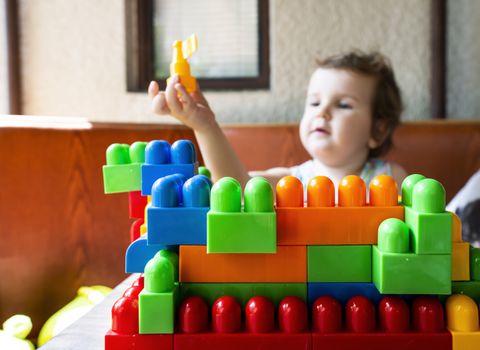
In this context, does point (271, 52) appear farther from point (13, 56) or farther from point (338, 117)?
point (13, 56)

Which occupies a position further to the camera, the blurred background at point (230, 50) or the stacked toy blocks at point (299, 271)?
the blurred background at point (230, 50)

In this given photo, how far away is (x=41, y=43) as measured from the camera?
146 cm

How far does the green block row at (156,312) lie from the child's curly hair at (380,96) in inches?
34.2

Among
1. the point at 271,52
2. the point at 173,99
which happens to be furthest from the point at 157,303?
the point at 271,52

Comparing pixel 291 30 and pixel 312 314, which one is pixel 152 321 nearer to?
pixel 312 314

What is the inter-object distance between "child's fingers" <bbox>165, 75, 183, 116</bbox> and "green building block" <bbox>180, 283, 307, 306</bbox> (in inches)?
12.9

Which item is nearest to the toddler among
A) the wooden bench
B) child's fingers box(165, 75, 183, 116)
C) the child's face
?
the child's face

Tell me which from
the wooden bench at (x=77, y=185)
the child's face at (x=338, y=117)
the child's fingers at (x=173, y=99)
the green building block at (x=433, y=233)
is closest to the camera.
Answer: the green building block at (x=433, y=233)

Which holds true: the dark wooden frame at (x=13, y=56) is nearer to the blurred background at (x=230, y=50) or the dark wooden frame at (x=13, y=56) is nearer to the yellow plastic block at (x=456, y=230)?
the blurred background at (x=230, y=50)

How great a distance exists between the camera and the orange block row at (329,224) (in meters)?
0.40

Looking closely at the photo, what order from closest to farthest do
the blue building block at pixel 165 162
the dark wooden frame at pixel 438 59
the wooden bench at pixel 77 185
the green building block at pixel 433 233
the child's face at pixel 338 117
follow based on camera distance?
1. the green building block at pixel 433 233
2. the blue building block at pixel 165 162
3. the wooden bench at pixel 77 185
4. the child's face at pixel 338 117
5. the dark wooden frame at pixel 438 59

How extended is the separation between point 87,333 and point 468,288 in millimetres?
339

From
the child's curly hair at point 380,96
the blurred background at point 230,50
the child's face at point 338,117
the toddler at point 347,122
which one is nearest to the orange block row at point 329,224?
the toddler at point 347,122

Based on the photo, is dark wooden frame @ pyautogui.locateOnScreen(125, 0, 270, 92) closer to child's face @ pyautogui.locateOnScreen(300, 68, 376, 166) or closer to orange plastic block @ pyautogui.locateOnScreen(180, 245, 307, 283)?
child's face @ pyautogui.locateOnScreen(300, 68, 376, 166)
